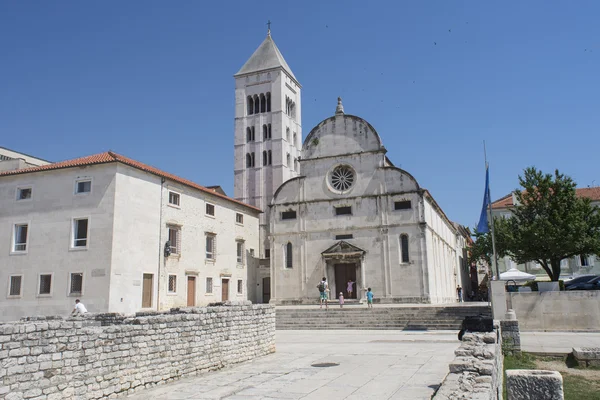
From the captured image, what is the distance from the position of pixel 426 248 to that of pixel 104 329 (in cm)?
2941

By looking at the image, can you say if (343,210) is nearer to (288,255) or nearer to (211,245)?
(288,255)

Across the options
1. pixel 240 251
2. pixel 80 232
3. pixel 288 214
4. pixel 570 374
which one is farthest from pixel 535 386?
pixel 240 251

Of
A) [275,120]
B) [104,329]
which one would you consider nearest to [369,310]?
[104,329]

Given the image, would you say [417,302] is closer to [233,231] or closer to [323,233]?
[323,233]

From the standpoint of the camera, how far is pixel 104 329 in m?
10.4

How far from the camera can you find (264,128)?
64.1 metres

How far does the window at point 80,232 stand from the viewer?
28.1 meters

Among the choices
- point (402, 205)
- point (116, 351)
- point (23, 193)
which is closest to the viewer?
point (116, 351)

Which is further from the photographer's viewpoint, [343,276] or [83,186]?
[343,276]

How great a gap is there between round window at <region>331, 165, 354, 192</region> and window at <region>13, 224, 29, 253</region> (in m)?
22.2

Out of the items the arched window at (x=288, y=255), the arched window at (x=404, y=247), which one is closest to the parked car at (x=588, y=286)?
the arched window at (x=404, y=247)

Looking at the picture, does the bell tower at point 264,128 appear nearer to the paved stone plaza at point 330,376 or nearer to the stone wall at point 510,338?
the paved stone plaza at point 330,376

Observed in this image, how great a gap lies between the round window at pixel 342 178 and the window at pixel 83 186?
19.0 m

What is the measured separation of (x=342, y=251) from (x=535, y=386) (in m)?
33.1
